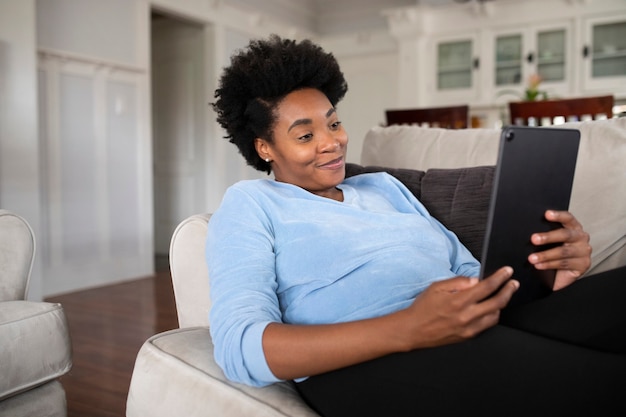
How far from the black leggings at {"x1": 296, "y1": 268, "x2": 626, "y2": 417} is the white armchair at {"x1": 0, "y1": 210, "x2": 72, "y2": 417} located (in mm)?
796

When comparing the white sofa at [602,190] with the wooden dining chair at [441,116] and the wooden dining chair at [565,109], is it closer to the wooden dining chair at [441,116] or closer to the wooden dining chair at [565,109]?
the wooden dining chair at [565,109]

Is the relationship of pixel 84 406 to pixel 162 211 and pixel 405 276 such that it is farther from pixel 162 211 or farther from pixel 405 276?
pixel 162 211

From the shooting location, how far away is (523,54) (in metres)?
5.05

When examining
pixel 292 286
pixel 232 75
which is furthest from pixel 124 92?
pixel 292 286

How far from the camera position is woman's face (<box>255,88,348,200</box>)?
1.18 meters

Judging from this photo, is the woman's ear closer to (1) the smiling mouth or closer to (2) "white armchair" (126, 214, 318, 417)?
(1) the smiling mouth

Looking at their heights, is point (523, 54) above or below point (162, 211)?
above

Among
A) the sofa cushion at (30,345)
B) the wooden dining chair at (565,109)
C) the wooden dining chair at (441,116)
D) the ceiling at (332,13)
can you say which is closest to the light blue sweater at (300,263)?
the sofa cushion at (30,345)

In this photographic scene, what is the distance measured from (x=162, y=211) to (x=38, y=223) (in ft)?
6.82

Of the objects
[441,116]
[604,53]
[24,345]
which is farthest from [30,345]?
[604,53]

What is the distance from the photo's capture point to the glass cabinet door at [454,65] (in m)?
5.28

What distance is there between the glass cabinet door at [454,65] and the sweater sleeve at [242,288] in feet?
15.2

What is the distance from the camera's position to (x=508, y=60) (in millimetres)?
5113

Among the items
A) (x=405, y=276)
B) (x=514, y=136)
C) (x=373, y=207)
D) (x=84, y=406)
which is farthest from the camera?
(x=84, y=406)
